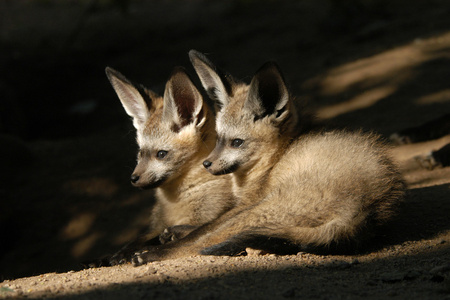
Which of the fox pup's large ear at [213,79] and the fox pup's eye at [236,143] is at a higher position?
the fox pup's large ear at [213,79]

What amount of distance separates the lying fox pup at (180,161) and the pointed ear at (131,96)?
0.24 m

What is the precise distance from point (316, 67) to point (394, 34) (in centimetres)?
232

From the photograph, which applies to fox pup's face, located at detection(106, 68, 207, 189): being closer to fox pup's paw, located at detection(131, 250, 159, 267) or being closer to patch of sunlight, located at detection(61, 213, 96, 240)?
fox pup's paw, located at detection(131, 250, 159, 267)

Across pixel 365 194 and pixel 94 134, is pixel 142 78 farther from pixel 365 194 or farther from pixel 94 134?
pixel 365 194

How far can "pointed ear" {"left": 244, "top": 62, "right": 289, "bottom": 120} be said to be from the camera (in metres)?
4.53

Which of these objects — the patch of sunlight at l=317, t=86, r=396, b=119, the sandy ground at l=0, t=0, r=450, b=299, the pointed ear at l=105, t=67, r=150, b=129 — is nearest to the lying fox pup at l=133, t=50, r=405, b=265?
the sandy ground at l=0, t=0, r=450, b=299

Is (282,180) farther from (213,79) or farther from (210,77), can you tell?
(210,77)

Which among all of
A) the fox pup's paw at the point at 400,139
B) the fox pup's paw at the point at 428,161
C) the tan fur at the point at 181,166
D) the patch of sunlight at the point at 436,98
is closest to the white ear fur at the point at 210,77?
the tan fur at the point at 181,166

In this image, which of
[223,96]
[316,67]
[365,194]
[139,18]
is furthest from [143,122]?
[139,18]

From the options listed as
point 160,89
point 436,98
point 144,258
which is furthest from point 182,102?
point 160,89

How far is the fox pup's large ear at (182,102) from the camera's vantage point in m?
5.11

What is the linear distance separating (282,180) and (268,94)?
0.89 metres

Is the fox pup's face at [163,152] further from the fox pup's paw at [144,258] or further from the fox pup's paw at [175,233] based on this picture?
→ the fox pup's paw at [144,258]

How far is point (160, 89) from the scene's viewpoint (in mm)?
10914
